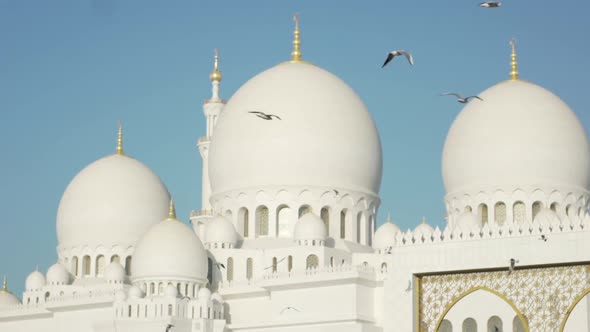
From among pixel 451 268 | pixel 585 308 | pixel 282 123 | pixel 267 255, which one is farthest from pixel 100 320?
pixel 585 308

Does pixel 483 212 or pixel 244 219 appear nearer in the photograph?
pixel 483 212

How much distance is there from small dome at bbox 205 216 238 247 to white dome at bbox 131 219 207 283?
118 cm

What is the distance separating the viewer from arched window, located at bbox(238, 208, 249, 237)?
4000 centimetres

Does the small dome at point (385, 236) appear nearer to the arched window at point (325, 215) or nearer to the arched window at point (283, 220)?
the arched window at point (325, 215)

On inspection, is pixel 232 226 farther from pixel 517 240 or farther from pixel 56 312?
pixel 517 240

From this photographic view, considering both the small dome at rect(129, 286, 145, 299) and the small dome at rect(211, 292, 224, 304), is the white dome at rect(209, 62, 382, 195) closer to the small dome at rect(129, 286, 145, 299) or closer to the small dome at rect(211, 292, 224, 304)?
the small dome at rect(211, 292, 224, 304)

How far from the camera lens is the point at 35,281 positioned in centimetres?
4216

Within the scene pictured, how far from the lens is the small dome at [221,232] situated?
3862cm

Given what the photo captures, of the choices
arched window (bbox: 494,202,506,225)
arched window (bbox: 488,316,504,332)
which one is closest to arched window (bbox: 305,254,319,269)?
arched window (bbox: 494,202,506,225)

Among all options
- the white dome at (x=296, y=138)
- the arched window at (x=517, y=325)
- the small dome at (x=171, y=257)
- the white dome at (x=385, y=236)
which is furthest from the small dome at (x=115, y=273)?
the arched window at (x=517, y=325)

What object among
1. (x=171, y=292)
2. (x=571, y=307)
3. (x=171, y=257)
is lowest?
(x=571, y=307)

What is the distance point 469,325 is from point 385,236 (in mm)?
7121

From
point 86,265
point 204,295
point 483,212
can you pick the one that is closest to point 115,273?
point 86,265

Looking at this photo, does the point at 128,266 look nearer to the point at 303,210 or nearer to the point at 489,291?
the point at 303,210
